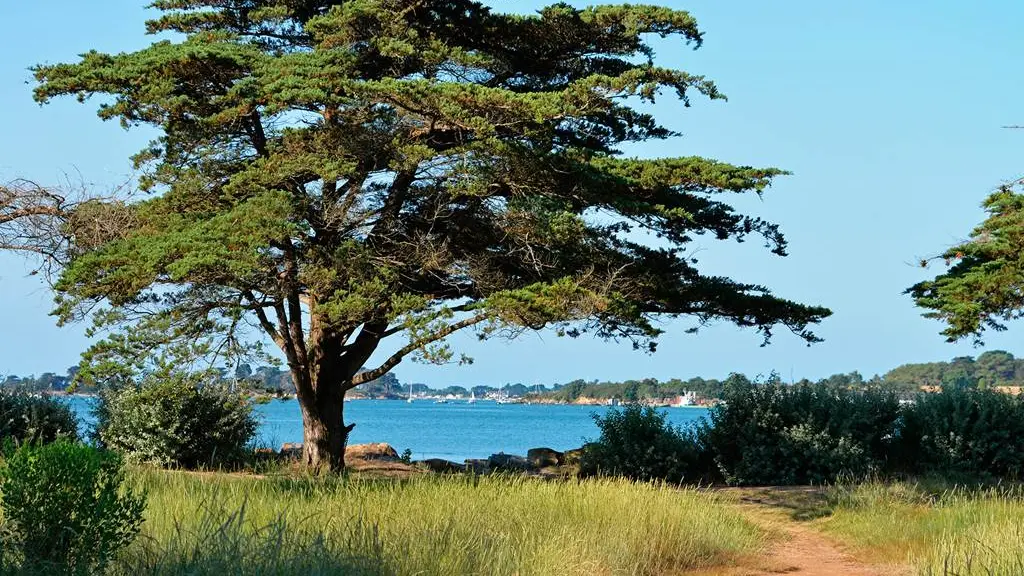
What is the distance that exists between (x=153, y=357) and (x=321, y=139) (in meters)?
3.78

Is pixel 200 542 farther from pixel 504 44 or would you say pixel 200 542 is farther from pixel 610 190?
pixel 504 44

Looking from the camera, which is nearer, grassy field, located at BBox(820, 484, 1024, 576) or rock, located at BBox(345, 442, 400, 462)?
grassy field, located at BBox(820, 484, 1024, 576)

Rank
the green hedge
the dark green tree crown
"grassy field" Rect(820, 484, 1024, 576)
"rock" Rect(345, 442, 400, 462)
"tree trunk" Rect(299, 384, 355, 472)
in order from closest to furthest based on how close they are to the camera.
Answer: "grassy field" Rect(820, 484, 1024, 576), the dark green tree crown, "tree trunk" Rect(299, 384, 355, 472), the green hedge, "rock" Rect(345, 442, 400, 462)

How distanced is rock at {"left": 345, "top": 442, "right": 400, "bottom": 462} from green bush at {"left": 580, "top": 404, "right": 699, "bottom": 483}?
5.33m

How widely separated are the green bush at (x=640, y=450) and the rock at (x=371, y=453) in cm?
533

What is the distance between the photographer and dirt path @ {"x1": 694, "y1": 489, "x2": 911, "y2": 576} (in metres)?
10.4

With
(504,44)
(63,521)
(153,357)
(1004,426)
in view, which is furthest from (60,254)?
(1004,426)

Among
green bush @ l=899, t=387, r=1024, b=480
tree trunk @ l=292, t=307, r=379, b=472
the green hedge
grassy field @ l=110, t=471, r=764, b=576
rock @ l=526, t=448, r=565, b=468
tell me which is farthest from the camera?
rock @ l=526, t=448, r=565, b=468

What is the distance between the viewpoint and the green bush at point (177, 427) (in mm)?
17859

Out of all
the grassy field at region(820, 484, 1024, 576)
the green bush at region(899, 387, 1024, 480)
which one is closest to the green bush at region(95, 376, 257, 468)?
the grassy field at region(820, 484, 1024, 576)

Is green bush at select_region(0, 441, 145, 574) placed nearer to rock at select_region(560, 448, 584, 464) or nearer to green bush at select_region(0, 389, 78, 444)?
green bush at select_region(0, 389, 78, 444)

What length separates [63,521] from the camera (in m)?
7.03

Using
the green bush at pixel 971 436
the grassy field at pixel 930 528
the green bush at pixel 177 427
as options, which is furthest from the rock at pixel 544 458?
the grassy field at pixel 930 528

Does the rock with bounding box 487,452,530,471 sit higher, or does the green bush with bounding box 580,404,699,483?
the green bush with bounding box 580,404,699,483
